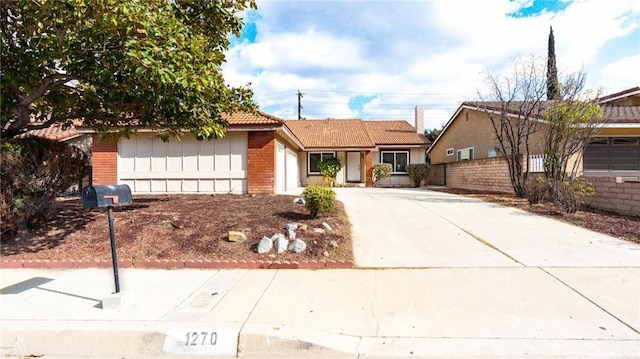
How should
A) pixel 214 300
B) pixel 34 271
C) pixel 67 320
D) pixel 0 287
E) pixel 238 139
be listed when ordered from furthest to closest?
1. pixel 238 139
2. pixel 34 271
3. pixel 0 287
4. pixel 214 300
5. pixel 67 320

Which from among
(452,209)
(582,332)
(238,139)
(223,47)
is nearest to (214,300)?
(582,332)

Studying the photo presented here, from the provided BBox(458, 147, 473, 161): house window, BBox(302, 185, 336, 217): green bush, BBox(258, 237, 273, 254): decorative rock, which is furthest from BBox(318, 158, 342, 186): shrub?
BBox(258, 237, 273, 254): decorative rock

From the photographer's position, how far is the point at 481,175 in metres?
17.0

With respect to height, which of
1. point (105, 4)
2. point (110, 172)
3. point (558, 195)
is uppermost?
point (105, 4)

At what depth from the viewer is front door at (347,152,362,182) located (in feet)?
74.5

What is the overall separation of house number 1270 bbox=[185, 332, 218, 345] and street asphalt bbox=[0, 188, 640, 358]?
0.04 ft

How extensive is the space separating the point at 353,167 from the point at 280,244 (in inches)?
664

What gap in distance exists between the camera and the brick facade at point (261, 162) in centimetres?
1305

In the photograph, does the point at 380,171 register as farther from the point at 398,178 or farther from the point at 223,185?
A: the point at 223,185

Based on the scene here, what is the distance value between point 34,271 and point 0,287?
2.40ft

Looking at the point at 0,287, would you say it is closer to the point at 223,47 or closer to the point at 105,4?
the point at 105,4

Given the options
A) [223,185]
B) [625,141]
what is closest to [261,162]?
[223,185]

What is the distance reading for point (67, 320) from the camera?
12.7ft

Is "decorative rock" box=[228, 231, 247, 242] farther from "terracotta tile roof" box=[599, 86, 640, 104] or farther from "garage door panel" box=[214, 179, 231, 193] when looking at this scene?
"terracotta tile roof" box=[599, 86, 640, 104]
